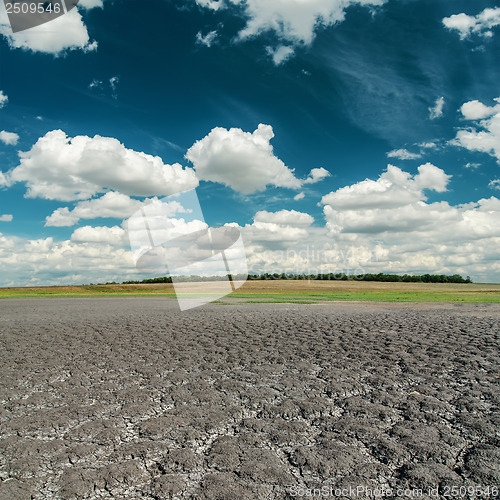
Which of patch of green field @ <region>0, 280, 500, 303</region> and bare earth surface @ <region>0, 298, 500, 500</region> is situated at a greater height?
bare earth surface @ <region>0, 298, 500, 500</region>

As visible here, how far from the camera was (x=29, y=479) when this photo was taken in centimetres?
377

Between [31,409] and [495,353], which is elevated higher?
[31,409]

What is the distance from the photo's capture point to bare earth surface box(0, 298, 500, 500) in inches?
146

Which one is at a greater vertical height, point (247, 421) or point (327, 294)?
point (247, 421)

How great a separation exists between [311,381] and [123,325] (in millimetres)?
11239

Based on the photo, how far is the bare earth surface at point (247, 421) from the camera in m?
3.72

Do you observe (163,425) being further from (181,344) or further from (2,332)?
(2,332)

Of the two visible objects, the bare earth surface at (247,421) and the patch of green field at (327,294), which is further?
the patch of green field at (327,294)

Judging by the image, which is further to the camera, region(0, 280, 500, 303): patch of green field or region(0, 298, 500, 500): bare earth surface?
region(0, 280, 500, 303): patch of green field

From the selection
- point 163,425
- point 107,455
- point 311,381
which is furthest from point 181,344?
point 107,455

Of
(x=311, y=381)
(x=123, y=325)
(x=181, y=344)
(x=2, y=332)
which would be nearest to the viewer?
(x=311, y=381)

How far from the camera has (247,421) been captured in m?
5.18

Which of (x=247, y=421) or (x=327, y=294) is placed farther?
(x=327, y=294)

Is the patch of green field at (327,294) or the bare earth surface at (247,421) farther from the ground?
the bare earth surface at (247,421)
